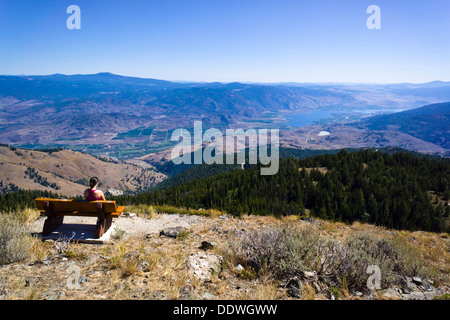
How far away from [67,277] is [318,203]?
2155cm

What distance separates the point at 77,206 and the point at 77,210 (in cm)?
22

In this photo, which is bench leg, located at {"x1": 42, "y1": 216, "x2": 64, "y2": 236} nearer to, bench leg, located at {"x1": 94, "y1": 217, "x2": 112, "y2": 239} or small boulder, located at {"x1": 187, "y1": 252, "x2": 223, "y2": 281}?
bench leg, located at {"x1": 94, "y1": 217, "x2": 112, "y2": 239}

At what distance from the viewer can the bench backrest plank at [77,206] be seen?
26.3ft

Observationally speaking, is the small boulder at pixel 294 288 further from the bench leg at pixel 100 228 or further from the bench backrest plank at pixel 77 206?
the bench leg at pixel 100 228

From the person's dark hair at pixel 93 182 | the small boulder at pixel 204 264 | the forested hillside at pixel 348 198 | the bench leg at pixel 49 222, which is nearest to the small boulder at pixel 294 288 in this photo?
the small boulder at pixel 204 264

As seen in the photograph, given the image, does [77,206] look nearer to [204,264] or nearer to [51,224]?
[51,224]

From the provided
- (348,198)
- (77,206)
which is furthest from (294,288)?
(348,198)

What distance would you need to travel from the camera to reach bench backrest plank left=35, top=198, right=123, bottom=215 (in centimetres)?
802

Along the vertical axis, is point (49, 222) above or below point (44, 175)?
above

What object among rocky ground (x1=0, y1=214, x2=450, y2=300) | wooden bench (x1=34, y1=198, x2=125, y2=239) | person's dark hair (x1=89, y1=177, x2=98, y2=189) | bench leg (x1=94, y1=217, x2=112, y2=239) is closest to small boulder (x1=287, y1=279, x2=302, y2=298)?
rocky ground (x1=0, y1=214, x2=450, y2=300)

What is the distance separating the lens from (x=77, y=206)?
809cm

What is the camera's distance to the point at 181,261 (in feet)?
22.0
